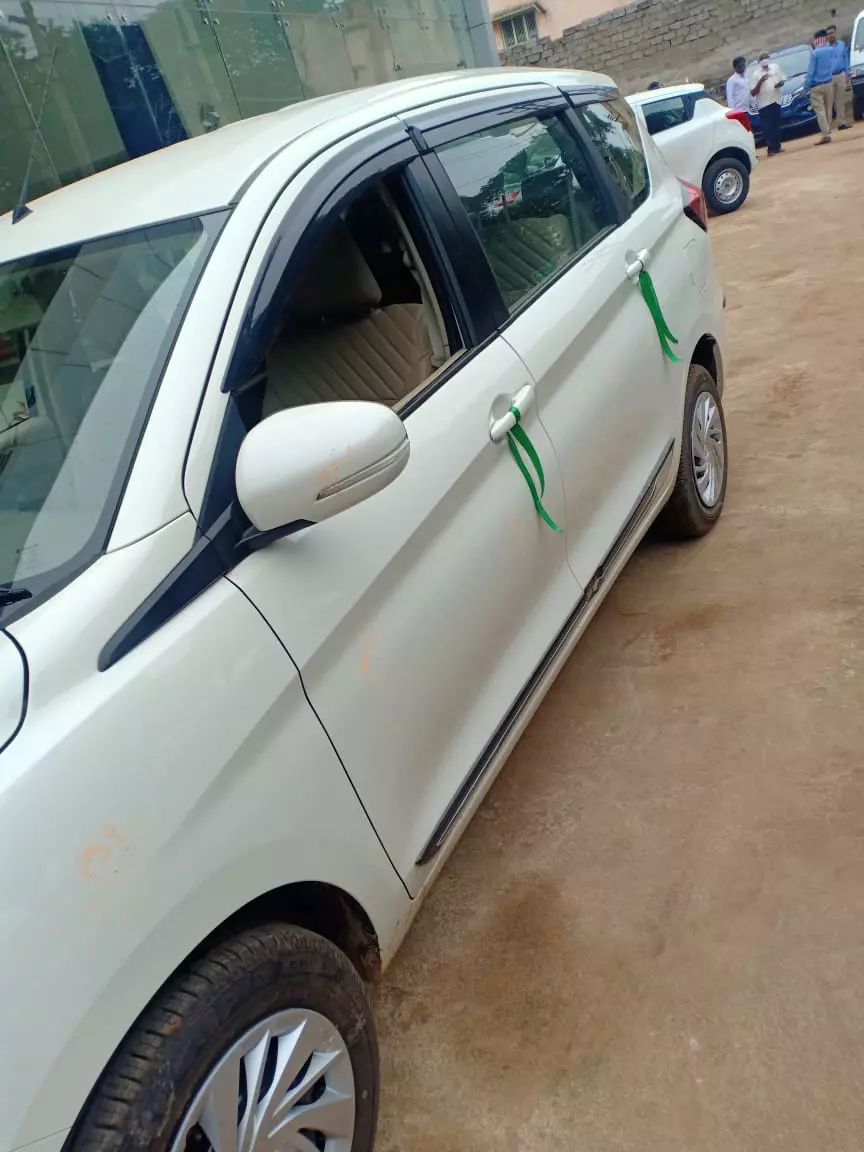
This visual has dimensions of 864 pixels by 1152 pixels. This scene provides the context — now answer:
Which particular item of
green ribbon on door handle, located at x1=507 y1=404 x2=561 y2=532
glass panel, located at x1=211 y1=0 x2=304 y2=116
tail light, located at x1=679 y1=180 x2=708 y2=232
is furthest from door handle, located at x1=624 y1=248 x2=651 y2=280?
glass panel, located at x1=211 y1=0 x2=304 y2=116

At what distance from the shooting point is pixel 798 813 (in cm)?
238

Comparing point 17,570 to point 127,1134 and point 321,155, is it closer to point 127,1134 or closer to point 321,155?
point 127,1134

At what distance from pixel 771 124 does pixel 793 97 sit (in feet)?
2.37

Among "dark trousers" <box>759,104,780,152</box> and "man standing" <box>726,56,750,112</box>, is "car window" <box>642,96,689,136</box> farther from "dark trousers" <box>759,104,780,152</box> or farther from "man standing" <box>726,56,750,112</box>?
"dark trousers" <box>759,104,780,152</box>

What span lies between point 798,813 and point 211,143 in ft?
7.30

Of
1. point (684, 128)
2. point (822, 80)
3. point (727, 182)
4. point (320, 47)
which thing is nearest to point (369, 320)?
point (320, 47)

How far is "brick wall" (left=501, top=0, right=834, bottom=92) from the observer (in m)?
21.2

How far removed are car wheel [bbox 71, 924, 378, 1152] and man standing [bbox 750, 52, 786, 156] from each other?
15950 mm

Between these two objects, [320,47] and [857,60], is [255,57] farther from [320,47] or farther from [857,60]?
[857,60]

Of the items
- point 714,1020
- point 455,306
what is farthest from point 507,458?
point 714,1020

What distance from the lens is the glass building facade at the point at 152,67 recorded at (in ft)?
21.8

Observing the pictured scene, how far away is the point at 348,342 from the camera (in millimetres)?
2600

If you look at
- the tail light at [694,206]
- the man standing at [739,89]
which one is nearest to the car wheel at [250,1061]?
the tail light at [694,206]

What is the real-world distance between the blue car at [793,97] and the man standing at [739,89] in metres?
0.14
